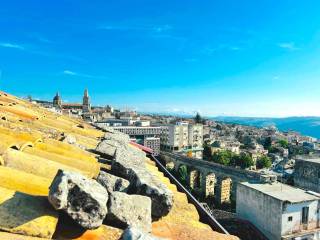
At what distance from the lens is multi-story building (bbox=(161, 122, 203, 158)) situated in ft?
234

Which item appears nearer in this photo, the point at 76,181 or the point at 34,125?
the point at 76,181

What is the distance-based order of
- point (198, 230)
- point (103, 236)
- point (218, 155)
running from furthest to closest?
point (218, 155) < point (198, 230) < point (103, 236)

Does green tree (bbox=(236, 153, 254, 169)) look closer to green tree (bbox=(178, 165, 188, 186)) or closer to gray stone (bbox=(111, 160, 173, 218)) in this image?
green tree (bbox=(178, 165, 188, 186))

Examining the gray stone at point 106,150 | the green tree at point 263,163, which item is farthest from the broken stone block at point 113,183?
the green tree at point 263,163

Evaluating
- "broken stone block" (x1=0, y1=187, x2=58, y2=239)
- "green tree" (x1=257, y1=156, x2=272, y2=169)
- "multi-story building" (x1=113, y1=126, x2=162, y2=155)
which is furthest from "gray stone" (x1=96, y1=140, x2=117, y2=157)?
"green tree" (x1=257, y1=156, x2=272, y2=169)

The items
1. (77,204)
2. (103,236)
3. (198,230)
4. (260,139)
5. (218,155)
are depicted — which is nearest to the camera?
(77,204)

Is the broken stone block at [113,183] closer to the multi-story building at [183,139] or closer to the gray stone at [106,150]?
Answer: the gray stone at [106,150]

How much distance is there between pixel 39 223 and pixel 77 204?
1.25ft

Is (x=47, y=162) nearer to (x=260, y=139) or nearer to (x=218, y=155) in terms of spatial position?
(x=218, y=155)

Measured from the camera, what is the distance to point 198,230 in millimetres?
3695

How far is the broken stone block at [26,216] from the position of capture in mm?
2498

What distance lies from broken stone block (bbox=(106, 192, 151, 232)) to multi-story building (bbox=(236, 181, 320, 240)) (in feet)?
39.7

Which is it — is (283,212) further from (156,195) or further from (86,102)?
(86,102)

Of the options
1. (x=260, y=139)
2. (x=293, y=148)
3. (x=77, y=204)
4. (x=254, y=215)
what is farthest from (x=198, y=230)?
(x=260, y=139)
